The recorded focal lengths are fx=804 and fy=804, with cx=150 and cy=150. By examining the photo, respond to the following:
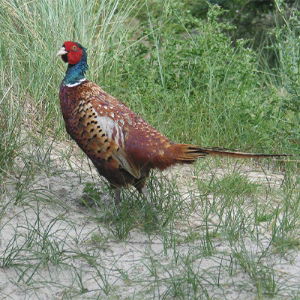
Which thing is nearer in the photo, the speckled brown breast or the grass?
the grass

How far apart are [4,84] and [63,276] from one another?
2.12m

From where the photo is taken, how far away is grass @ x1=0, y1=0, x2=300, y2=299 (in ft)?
13.8

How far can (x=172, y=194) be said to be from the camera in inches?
198

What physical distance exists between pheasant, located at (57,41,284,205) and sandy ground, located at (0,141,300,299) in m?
0.36

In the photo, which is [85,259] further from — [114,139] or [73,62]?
[73,62]

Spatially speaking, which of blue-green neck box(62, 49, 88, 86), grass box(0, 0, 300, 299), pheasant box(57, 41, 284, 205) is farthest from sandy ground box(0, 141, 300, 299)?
blue-green neck box(62, 49, 88, 86)

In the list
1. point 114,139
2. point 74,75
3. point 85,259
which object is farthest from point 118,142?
point 85,259

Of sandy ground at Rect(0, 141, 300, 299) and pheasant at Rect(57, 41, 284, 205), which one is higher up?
pheasant at Rect(57, 41, 284, 205)

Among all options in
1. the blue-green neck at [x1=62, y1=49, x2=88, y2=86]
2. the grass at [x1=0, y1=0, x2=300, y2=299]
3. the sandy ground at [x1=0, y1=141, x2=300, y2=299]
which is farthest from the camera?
the blue-green neck at [x1=62, y1=49, x2=88, y2=86]

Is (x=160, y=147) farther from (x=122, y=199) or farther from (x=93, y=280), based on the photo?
(x=93, y=280)

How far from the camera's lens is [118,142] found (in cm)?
484

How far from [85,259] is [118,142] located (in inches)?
31.5

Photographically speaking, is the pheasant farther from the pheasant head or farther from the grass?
the grass

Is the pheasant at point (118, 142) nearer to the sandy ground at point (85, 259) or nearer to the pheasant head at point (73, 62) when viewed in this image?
the pheasant head at point (73, 62)
